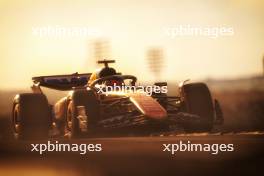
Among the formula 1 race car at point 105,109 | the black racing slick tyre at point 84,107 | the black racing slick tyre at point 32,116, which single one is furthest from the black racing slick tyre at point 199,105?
the black racing slick tyre at point 32,116

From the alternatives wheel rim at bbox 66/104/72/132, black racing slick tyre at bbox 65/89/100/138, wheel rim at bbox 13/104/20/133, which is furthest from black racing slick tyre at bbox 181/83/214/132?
wheel rim at bbox 13/104/20/133

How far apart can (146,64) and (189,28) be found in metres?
0.56

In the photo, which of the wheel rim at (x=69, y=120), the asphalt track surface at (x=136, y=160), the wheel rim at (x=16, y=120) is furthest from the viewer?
the wheel rim at (x=16, y=120)

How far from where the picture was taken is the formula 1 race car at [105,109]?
6020 mm

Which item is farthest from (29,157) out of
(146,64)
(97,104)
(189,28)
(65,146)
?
(189,28)

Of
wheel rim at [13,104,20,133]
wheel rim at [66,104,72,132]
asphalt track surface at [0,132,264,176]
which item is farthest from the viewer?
wheel rim at [13,104,20,133]

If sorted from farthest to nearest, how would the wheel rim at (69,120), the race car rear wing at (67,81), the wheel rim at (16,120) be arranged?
the race car rear wing at (67,81)
the wheel rim at (16,120)
the wheel rim at (69,120)

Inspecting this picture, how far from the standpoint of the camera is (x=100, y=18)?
640 cm

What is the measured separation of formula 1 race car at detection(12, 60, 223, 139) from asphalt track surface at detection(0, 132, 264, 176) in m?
0.16

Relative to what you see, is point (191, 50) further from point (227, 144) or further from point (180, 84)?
point (227, 144)

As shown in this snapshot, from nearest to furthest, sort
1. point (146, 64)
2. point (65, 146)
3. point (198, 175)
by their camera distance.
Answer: point (198, 175) < point (65, 146) < point (146, 64)

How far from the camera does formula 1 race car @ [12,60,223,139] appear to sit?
6020mm

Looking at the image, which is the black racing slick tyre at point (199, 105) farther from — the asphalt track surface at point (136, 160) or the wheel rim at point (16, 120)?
the wheel rim at point (16, 120)

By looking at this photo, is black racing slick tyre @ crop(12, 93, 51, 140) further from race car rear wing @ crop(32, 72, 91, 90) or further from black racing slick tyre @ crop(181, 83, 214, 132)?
black racing slick tyre @ crop(181, 83, 214, 132)
